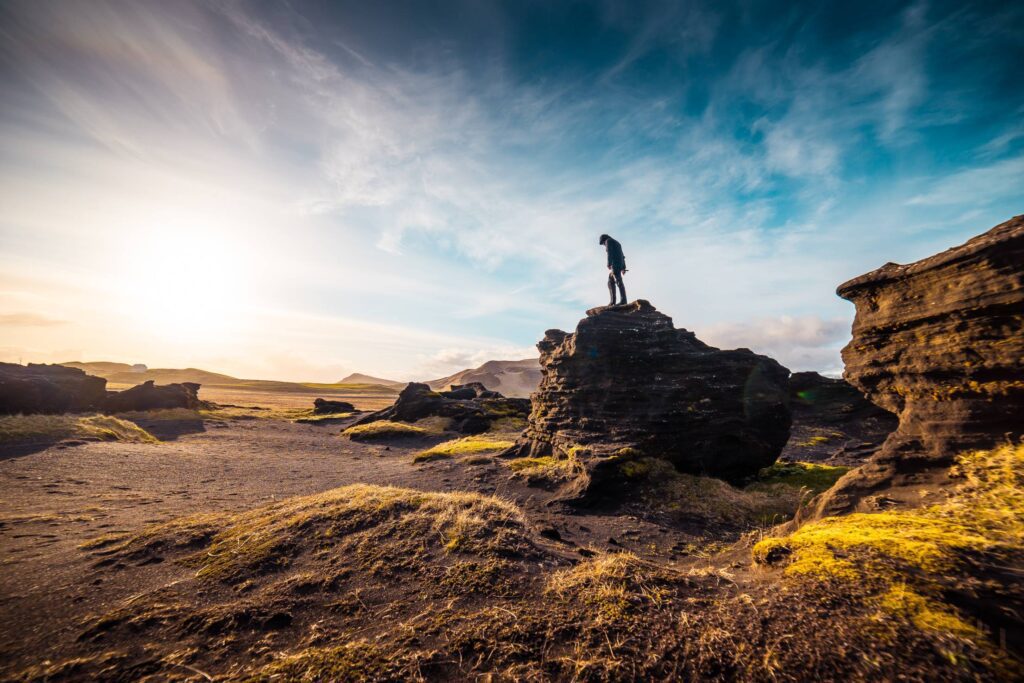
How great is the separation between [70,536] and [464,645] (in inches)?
491

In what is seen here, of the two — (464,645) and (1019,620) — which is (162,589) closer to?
(464,645)

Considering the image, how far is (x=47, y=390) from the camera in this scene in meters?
34.3

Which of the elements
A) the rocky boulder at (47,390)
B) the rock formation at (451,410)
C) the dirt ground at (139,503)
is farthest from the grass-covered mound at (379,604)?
the rocky boulder at (47,390)

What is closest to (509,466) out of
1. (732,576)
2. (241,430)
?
(732,576)

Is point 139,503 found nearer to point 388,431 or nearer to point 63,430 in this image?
point 63,430

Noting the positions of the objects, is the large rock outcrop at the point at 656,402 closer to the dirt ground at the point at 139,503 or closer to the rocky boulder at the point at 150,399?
the dirt ground at the point at 139,503


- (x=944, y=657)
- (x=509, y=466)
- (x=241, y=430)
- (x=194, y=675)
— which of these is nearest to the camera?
(x=944, y=657)

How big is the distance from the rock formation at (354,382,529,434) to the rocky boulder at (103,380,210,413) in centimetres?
2356

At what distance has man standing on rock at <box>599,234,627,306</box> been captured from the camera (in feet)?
74.8

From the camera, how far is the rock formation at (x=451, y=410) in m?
41.9

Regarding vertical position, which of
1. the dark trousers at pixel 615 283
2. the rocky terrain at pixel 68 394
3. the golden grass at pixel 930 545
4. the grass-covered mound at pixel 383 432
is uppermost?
the dark trousers at pixel 615 283

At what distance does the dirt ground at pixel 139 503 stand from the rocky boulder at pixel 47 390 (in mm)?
12503

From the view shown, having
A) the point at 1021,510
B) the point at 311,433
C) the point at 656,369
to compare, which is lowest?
the point at 311,433

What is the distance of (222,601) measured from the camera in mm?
6961
